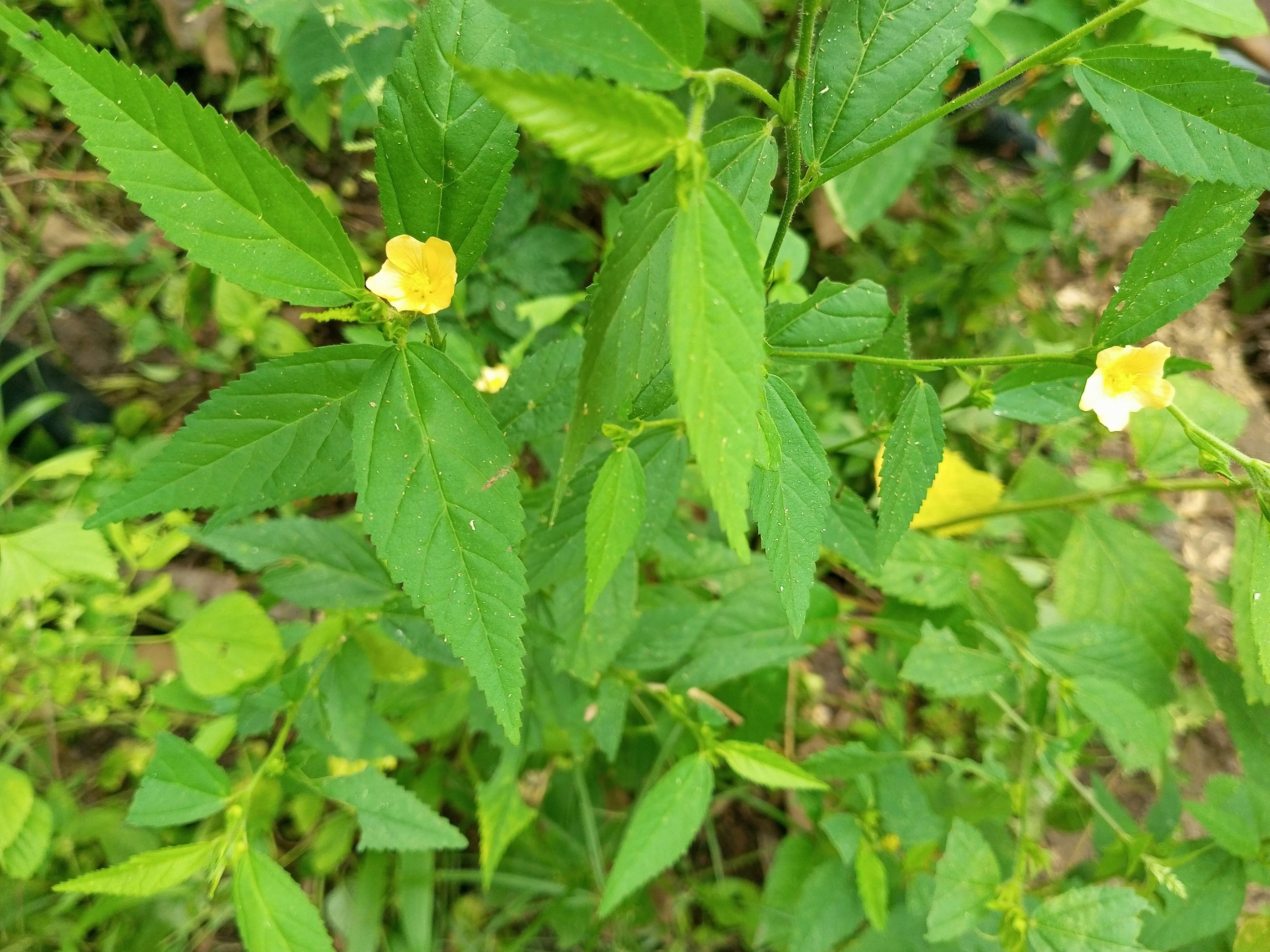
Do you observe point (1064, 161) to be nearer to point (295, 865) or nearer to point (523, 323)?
point (523, 323)

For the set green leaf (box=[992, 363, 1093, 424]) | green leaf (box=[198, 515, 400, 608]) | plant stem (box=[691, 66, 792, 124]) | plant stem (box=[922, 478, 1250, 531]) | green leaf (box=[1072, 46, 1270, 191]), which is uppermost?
plant stem (box=[691, 66, 792, 124])

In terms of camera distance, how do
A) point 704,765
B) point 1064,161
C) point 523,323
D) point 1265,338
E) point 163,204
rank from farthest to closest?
1. point 1265,338
2. point 1064,161
3. point 523,323
4. point 704,765
5. point 163,204

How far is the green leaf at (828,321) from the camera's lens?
3.14ft

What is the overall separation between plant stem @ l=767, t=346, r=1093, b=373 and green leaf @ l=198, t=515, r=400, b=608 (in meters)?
0.78

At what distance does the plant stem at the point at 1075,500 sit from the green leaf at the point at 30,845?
2.12m

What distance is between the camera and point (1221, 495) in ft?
Answer: 9.27

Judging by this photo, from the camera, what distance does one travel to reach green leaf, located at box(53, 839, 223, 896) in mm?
980

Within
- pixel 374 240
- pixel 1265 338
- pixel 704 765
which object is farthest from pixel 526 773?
pixel 1265 338

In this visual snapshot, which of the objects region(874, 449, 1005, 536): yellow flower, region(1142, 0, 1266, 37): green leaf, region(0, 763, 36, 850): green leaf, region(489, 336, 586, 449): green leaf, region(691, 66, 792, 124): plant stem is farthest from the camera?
region(874, 449, 1005, 536): yellow flower

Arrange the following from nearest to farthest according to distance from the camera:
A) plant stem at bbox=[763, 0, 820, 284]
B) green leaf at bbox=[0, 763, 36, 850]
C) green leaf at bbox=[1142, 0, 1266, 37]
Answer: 1. plant stem at bbox=[763, 0, 820, 284]
2. green leaf at bbox=[1142, 0, 1266, 37]
3. green leaf at bbox=[0, 763, 36, 850]

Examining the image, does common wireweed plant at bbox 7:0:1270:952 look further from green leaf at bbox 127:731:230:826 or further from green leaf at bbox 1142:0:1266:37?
green leaf at bbox 1142:0:1266:37

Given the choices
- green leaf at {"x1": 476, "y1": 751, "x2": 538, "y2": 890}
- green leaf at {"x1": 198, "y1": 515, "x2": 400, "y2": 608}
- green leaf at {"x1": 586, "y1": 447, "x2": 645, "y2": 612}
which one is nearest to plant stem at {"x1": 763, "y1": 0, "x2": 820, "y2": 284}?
green leaf at {"x1": 586, "y1": 447, "x2": 645, "y2": 612}

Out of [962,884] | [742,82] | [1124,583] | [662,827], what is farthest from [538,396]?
[1124,583]

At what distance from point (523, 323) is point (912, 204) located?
1.46 meters
